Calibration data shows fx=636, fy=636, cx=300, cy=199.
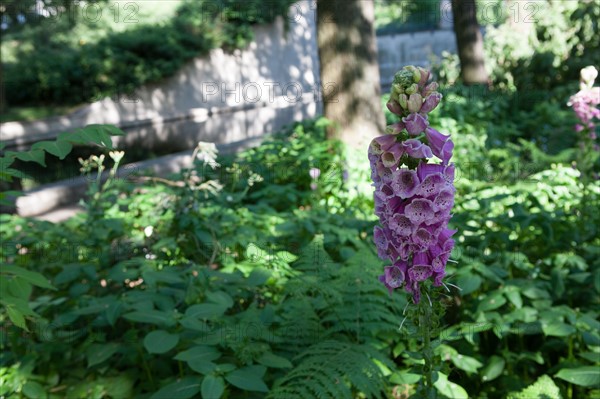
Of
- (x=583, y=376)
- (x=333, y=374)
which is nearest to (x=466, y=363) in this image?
(x=583, y=376)

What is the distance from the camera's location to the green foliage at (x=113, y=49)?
14633 mm

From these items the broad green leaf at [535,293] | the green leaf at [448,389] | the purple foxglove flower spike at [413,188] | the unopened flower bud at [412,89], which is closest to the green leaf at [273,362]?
the green leaf at [448,389]

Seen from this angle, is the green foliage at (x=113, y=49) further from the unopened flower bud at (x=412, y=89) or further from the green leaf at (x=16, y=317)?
the unopened flower bud at (x=412, y=89)

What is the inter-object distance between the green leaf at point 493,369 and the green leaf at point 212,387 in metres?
1.35

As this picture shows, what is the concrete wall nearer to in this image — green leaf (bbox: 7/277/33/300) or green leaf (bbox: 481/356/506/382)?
green leaf (bbox: 7/277/33/300)

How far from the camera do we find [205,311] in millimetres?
2664

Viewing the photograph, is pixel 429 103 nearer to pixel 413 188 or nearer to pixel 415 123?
pixel 415 123

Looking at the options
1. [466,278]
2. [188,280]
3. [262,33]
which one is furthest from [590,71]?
[262,33]

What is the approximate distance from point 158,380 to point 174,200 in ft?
4.75

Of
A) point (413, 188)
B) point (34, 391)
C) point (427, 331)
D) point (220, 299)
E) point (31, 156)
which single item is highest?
point (31, 156)

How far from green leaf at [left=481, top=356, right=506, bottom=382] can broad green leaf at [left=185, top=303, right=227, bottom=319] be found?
4.24 feet

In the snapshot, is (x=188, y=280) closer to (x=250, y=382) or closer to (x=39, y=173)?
(x=250, y=382)

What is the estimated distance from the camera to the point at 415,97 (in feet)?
6.16

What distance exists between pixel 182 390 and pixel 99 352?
71 cm
